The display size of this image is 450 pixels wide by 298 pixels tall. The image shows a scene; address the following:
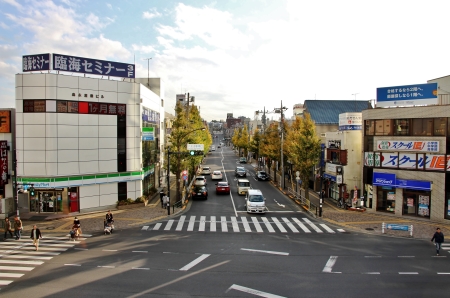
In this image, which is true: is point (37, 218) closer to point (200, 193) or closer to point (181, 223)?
point (181, 223)

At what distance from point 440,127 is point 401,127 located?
325 centimetres

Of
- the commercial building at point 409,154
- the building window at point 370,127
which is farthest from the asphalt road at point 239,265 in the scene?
the building window at point 370,127

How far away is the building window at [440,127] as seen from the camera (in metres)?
29.2

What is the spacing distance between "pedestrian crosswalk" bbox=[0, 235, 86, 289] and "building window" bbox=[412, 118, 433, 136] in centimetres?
2930

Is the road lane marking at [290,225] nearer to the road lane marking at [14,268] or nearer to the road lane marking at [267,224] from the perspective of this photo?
the road lane marking at [267,224]

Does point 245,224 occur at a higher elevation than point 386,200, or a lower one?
lower

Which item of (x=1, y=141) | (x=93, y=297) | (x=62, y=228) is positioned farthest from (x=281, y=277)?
(x=1, y=141)

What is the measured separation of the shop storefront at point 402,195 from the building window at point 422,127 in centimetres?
432

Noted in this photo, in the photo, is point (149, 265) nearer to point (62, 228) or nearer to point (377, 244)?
point (62, 228)

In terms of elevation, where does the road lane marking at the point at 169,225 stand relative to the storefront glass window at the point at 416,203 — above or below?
below

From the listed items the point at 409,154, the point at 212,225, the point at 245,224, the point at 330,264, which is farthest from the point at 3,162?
the point at 409,154

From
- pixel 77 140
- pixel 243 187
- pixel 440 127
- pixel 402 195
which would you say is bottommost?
pixel 243 187

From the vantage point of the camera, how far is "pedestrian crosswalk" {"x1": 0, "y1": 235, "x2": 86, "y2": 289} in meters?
17.2

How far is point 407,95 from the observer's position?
31.5 meters
